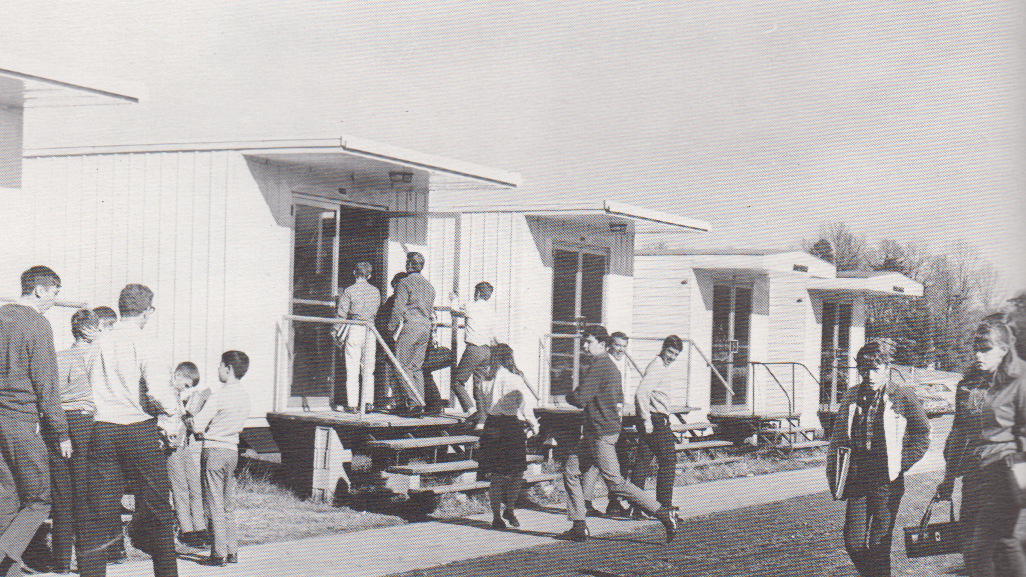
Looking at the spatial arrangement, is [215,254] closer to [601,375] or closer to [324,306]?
[324,306]

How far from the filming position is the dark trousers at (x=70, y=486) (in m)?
6.34

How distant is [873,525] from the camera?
21.8ft

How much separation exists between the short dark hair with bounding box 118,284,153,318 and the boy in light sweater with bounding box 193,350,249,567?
1.33 m

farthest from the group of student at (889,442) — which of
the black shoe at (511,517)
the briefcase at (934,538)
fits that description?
the black shoe at (511,517)

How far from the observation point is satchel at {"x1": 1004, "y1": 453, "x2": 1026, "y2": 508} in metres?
5.35

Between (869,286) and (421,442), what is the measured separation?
13.4m

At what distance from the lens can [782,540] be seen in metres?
9.73

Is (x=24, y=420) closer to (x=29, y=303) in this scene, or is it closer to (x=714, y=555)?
(x=29, y=303)

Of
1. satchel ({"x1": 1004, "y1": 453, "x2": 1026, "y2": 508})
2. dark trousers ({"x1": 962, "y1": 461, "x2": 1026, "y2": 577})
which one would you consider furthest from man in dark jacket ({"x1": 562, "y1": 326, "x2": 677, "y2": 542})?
satchel ({"x1": 1004, "y1": 453, "x2": 1026, "y2": 508})

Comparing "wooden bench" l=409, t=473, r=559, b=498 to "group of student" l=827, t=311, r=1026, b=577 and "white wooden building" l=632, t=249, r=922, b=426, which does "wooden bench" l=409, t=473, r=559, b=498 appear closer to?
"group of student" l=827, t=311, r=1026, b=577

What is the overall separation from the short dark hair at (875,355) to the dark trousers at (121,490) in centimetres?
406

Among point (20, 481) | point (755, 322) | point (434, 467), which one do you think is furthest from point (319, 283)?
point (755, 322)

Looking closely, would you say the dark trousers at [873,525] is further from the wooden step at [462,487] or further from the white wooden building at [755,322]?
the white wooden building at [755,322]

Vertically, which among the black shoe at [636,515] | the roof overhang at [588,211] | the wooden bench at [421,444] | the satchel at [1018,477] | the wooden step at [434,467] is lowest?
the black shoe at [636,515]
